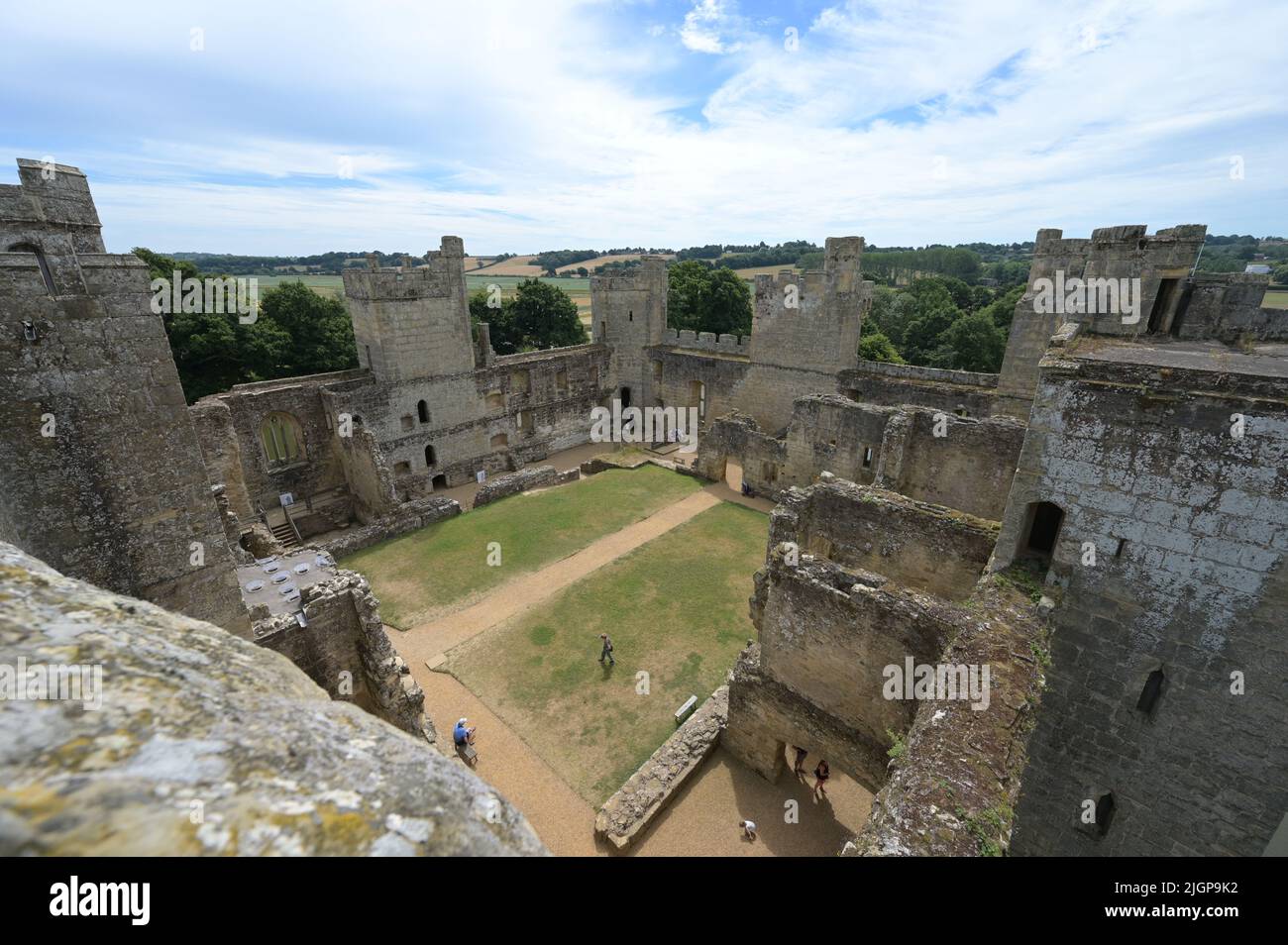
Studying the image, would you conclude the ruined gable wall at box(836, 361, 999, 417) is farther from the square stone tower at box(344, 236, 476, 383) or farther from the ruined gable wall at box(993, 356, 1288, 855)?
the square stone tower at box(344, 236, 476, 383)

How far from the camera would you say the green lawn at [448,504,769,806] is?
11438 mm

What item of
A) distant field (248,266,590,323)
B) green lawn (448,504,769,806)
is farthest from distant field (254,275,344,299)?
green lawn (448,504,769,806)

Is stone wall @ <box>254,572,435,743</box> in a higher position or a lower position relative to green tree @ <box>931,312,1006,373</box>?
lower

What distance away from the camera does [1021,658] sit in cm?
700

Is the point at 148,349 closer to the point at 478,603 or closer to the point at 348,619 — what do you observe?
the point at 348,619

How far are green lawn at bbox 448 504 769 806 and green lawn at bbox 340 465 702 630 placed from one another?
2.15 meters


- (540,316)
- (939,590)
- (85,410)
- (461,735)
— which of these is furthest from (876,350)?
(85,410)

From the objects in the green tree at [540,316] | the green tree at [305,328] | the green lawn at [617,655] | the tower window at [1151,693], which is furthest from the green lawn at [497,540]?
the green tree at [540,316]

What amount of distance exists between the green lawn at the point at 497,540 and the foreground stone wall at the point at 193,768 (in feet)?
Answer: 44.1

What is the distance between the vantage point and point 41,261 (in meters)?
6.53

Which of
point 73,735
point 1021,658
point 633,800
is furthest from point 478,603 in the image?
point 73,735

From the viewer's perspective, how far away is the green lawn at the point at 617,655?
11438mm

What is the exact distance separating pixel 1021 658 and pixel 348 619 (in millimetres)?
10636

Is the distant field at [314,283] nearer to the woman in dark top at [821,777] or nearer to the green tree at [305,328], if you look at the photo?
the green tree at [305,328]
